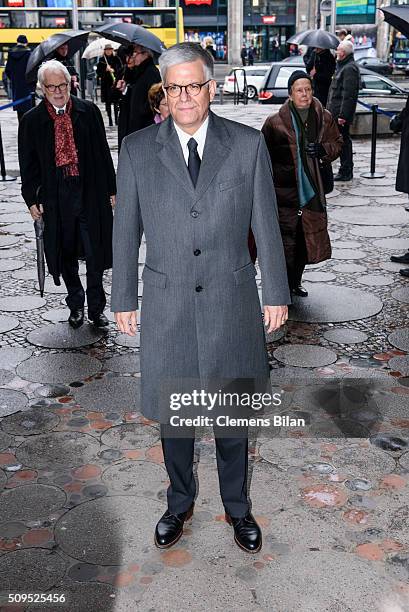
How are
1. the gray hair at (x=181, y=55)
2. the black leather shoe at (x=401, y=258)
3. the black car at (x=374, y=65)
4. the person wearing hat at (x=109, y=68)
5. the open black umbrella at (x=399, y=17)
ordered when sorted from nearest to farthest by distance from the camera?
the gray hair at (x=181, y=55) → the black leather shoe at (x=401, y=258) → the open black umbrella at (x=399, y=17) → the person wearing hat at (x=109, y=68) → the black car at (x=374, y=65)

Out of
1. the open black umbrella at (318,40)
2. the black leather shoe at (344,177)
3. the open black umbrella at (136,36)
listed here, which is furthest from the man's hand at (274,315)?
the open black umbrella at (318,40)

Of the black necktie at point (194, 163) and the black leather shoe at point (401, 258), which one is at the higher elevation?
the black necktie at point (194, 163)

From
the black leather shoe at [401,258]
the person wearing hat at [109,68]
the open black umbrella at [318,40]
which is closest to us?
the black leather shoe at [401,258]

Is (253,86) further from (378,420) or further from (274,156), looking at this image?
(378,420)

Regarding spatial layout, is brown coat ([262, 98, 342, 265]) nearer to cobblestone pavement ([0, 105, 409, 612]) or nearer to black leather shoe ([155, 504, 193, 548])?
cobblestone pavement ([0, 105, 409, 612])

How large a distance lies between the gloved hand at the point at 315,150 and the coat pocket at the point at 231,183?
2645mm

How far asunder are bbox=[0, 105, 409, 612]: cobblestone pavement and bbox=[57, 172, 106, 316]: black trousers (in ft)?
0.78

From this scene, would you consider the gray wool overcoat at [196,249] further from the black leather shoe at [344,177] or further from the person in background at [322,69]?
the person in background at [322,69]

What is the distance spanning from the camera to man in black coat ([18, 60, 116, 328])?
489 cm

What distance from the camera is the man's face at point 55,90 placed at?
186 inches

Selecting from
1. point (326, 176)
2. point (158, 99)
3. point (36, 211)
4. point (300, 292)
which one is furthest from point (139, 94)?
point (300, 292)

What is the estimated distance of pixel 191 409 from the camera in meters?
2.92

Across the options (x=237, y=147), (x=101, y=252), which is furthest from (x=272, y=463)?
(x=101, y=252)

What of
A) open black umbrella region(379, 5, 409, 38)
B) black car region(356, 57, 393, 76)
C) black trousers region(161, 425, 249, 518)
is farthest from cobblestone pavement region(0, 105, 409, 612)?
black car region(356, 57, 393, 76)
